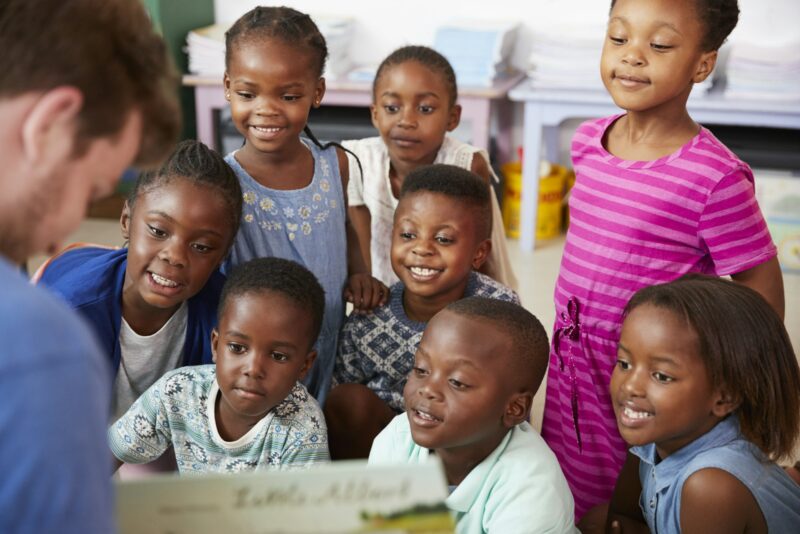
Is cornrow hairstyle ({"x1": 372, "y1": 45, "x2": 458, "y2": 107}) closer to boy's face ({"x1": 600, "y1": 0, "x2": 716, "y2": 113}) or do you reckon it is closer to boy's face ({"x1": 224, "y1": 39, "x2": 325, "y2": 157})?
boy's face ({"x1": 224, "y1": 39, "x2": 325, "y2": 157})

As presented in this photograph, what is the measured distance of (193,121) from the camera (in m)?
3.87

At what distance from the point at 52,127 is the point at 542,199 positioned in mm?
3031

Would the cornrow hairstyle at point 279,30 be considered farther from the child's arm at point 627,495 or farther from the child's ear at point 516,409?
the child's arm at point 627,495

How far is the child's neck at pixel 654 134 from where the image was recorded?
1630mm

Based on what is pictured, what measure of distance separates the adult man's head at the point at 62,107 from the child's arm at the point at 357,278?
3.91 feet

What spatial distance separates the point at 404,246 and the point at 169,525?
117 centimetres

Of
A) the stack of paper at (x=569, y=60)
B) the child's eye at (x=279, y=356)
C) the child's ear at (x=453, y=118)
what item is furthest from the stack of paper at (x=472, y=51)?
the child's eye at (x=279, y=356)

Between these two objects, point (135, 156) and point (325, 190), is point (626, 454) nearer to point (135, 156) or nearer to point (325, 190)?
point (325, 190)

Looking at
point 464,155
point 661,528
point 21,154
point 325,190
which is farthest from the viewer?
point 464,155

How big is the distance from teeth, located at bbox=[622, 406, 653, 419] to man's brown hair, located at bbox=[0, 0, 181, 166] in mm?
925

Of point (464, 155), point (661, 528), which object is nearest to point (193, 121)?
point (464, 155)

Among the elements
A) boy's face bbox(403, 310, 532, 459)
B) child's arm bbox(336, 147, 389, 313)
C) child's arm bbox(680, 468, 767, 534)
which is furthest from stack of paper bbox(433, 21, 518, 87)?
child's arm bbox(680, 468, 767, 534)

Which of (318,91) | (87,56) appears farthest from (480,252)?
(87,56)

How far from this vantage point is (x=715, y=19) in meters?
1.58
